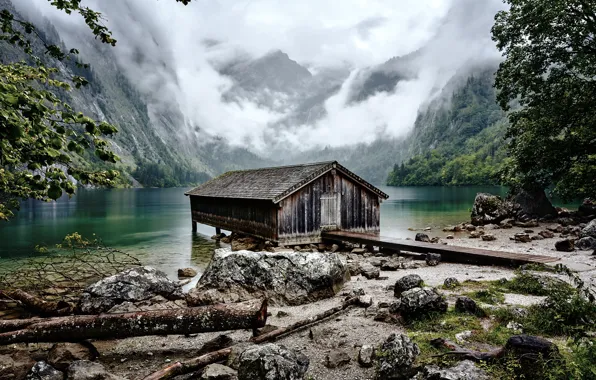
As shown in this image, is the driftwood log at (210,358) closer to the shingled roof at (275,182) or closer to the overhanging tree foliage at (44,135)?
the overhanging tree foliage at (44,135)

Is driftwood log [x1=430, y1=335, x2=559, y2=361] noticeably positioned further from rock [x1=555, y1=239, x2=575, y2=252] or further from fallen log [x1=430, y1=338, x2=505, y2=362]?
rock [x1=555, y1=239, x2=575, y2=252]

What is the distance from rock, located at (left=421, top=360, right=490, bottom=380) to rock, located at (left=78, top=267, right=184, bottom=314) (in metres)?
8.57

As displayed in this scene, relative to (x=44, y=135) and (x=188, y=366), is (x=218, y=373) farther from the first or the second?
(x=44, y=135)

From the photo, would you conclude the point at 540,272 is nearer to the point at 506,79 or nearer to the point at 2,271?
the point at 506,79

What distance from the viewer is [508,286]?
1010cm

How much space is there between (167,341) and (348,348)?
420 centimetres

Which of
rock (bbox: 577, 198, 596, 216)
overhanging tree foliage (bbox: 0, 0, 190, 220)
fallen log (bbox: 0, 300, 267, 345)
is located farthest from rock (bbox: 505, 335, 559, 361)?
rock (bbox: 577, 198, 596, 216)

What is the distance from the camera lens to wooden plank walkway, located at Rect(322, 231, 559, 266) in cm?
1388

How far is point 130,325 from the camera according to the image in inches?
277

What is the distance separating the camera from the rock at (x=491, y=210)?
32656mm

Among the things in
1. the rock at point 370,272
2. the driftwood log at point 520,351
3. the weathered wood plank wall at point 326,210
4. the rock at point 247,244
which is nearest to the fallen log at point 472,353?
the driftwood log at point 520,351

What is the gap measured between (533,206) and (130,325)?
35517mm

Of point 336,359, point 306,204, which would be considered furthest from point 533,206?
point 336,359

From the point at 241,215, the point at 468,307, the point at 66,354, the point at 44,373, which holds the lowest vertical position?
the point at 66,354
